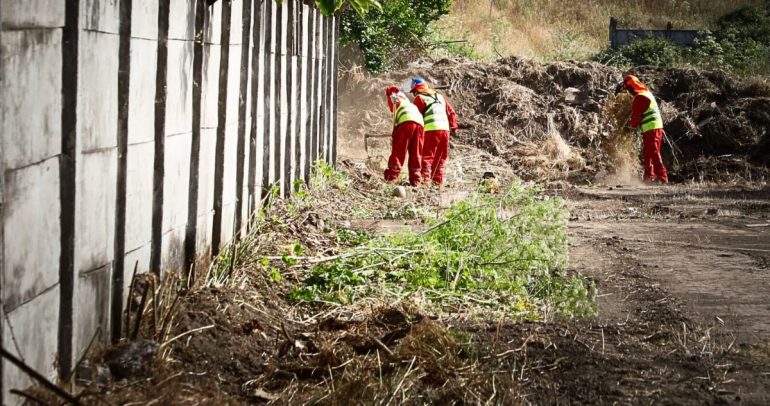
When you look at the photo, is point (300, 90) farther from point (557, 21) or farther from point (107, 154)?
point (557, 21)

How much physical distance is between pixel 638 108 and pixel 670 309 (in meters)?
11.6

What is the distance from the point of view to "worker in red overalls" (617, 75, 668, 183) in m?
18.7

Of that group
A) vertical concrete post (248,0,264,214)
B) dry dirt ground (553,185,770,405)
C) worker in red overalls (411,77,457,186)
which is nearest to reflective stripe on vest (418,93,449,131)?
worker in red overalls (411,77,457,186)

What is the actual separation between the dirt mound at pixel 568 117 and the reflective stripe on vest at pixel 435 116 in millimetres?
1786

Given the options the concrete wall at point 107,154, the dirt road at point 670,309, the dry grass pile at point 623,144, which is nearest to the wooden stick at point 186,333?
the concrete wall at point 107,154

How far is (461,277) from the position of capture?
848 centimetres

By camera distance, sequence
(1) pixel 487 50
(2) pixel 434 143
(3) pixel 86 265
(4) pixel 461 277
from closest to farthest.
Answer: (3) pixel 86 265, (4) pixel 461 277, (2) pixel 434 143, (1) pixel 487 50

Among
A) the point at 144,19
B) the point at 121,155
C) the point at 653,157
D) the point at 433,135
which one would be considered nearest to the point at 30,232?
the point at 121,155

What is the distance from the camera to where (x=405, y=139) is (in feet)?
54.2

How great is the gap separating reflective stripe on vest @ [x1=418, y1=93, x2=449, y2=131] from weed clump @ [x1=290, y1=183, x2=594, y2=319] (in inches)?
280

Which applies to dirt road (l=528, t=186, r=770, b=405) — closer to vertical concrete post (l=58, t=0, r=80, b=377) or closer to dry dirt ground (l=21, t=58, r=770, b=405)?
dry dirt ground (l=21, t=58, r=770, b=405)

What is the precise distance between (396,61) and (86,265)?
2032 cm

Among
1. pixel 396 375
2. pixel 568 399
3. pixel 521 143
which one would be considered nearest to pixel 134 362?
pixel 396 375

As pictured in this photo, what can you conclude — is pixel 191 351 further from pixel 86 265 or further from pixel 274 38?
pixel 274 38
